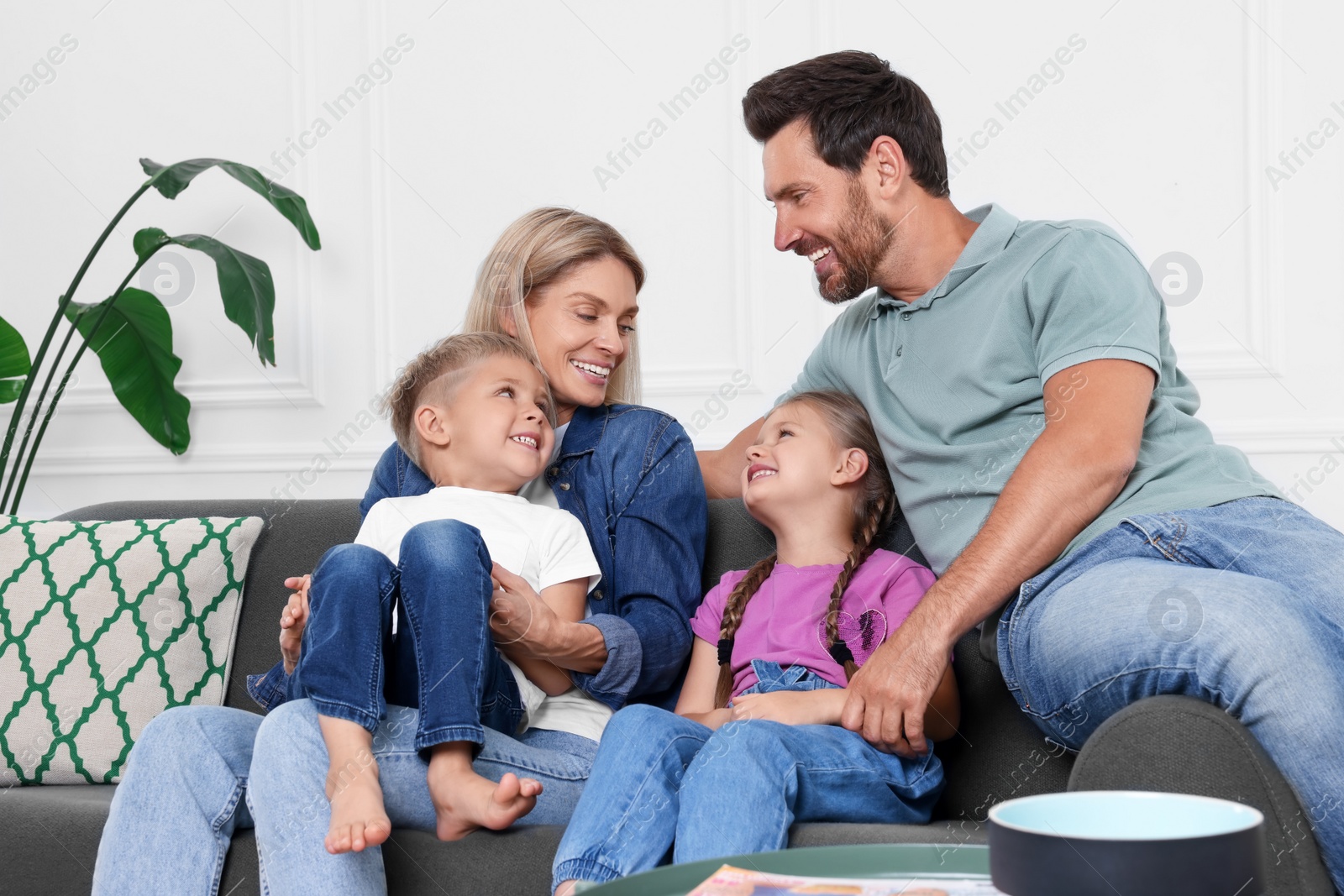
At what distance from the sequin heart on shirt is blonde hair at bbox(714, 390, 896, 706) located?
0.06 feet

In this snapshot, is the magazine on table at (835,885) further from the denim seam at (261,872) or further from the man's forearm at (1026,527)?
the denim seam at (261,872)

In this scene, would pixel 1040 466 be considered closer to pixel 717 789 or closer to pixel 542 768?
pixel 717 789

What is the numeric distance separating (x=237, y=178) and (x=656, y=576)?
143 centimetres

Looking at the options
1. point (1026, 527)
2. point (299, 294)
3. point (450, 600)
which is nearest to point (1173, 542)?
point (1026, 527)

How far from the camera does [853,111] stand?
168 cm

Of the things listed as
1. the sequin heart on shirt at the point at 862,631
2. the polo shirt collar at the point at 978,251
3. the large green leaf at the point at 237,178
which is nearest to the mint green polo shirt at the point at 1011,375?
the polo shirt collar at the point at 978,251

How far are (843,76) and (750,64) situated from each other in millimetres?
907

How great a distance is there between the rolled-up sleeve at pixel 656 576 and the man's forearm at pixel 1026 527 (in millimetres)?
385

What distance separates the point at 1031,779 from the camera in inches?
52.4

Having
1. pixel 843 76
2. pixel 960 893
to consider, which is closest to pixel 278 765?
pixel 960 893

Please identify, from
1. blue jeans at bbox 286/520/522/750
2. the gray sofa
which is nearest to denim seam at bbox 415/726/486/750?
blue jeans at bbox 286/520/522/750

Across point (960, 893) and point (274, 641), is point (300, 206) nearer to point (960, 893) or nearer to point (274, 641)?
point (274, 641)

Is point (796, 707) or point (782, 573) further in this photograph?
point (782, 573)

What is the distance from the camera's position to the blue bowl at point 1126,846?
0.54 metres
